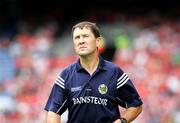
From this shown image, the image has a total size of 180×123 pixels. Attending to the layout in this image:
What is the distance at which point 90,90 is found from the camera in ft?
21.3

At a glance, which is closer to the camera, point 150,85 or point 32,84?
point 150,85

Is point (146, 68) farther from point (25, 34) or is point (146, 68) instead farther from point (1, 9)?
point (1, 9)

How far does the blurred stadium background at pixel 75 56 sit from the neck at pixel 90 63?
7.64 metres

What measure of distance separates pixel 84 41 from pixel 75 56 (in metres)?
10.2

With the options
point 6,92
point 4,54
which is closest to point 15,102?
point 6,92

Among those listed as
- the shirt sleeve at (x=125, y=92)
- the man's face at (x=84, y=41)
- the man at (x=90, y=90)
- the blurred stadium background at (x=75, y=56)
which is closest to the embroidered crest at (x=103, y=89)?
the man at (x=90, y=90)

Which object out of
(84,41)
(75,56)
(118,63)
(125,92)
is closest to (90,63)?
(84,41)

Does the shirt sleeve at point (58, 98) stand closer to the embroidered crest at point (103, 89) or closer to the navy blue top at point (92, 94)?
the navy blue top at point (92, 94)

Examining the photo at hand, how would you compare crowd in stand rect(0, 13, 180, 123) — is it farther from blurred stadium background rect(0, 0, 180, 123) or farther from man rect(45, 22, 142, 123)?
man rect(45, 22, 142, 123)

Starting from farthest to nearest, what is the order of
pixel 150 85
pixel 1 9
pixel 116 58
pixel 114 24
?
pixel 1 9, pixel 114 24, pixel 116 58, pixel 150 85

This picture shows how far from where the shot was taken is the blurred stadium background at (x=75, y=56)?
1523 centimetres

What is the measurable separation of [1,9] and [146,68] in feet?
16.7

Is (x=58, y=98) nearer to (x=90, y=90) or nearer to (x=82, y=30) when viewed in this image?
(x=90, y=90)

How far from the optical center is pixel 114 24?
17328mm
